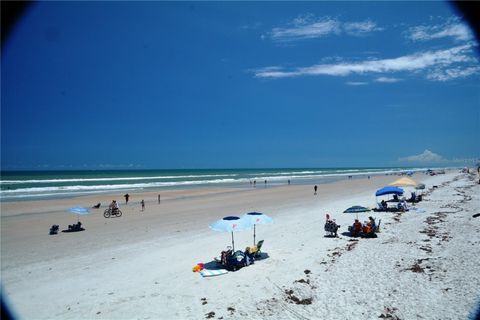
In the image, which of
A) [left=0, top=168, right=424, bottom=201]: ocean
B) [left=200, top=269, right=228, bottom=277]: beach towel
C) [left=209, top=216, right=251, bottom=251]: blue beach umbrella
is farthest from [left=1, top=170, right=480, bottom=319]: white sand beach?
[left=0, top=168, right=424, bottom=201]: ocean

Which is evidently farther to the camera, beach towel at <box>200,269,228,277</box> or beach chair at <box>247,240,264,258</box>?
beach chair at <box>247,240,264,258</box>

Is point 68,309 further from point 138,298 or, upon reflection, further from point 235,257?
point 235,257

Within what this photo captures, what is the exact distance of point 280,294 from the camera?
898 cm

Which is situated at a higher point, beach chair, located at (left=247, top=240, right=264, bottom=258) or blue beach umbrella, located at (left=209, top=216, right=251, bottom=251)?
blue beach umbrella, located at (left=209, top=216, right=251, bottom=251)

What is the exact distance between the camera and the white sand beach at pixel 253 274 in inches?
320

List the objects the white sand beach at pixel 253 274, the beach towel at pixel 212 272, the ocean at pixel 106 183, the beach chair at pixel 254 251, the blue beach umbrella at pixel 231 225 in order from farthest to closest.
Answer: the ocean at pixel 106 183 < the beach chair at pixel 254 251 < the blue beach umbrella at pixel 231 225 < the beach towel at pixel 212 272 < the white sand beach at pixel 253 274

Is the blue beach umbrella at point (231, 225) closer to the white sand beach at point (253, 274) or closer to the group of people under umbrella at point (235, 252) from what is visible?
the group of people under umbrella at point (235, 252)

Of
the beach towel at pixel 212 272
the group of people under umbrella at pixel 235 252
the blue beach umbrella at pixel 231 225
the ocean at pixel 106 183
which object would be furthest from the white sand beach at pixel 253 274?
the ocean at pixel 106 183

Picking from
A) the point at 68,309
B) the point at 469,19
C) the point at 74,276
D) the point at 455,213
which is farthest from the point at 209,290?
the point at 455,213

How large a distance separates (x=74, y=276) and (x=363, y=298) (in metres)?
9.04

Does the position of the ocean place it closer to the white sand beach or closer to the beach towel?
the white sand beach

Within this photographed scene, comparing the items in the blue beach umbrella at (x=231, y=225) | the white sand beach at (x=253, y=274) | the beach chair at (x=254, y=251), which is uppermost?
the blue beach umbrella at (x=231, y=225)

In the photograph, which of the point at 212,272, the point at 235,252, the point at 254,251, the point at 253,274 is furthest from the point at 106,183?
the point at 253,274

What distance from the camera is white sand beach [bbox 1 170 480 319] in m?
8.12
